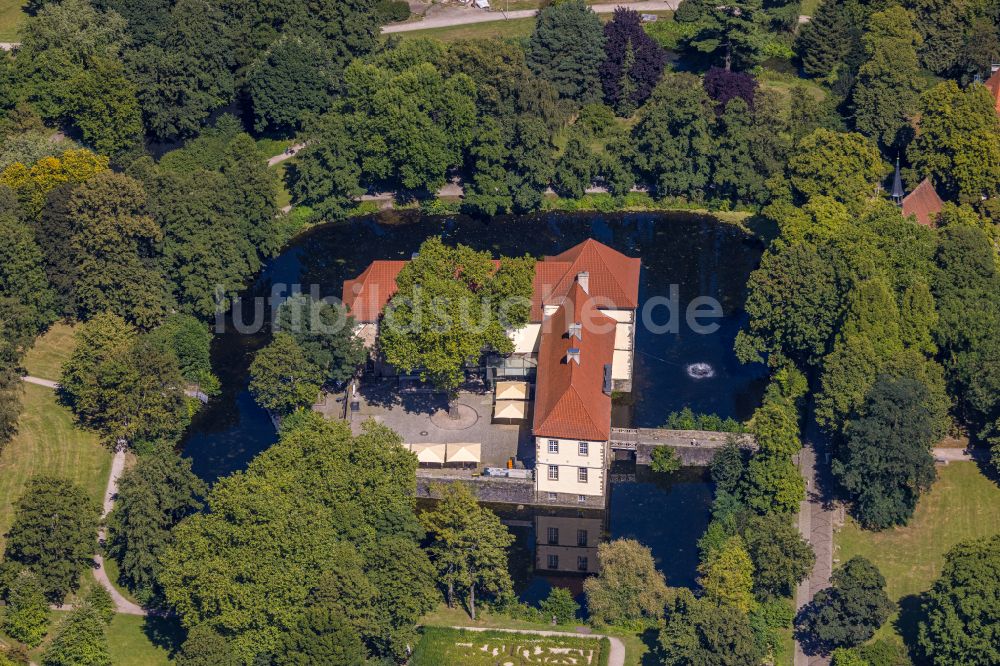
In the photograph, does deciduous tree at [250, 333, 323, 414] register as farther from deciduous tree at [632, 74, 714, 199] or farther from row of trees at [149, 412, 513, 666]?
deciduous tree at [632, 74, 714, 199]

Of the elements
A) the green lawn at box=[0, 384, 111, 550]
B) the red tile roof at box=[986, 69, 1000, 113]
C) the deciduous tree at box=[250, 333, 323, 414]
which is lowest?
the green lawn at box=[0, 384, 111, 550]

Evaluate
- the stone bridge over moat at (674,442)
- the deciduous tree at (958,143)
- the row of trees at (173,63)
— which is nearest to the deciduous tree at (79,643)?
the stone bridge over moat at (674,442)

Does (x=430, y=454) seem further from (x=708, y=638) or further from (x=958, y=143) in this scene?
(x=958, y=143)

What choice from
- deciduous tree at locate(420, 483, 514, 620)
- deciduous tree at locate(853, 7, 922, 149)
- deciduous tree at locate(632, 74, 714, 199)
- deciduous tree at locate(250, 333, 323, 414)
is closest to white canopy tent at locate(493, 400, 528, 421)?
deciduous tree at locate(250, 333, 323, 414)

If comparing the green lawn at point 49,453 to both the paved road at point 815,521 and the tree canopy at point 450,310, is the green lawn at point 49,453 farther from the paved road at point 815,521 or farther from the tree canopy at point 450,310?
the paved road at point 815,521

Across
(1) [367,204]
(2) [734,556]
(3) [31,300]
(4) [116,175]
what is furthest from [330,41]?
(2) [734,556]

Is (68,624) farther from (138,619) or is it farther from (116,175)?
(116,175)
